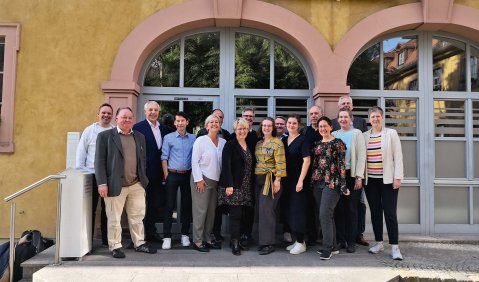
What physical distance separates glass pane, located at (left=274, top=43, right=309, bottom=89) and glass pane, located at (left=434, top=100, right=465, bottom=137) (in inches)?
87.0

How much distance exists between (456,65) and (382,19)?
1.65 meters

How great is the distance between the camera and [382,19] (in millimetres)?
6266

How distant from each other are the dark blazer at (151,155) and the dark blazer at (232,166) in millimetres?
921

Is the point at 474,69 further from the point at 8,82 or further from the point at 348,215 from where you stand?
the point at 8,82

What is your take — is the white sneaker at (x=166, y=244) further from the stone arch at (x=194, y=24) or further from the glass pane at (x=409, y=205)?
the glass pane at (x=409, y=205)

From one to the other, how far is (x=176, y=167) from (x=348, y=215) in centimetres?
231

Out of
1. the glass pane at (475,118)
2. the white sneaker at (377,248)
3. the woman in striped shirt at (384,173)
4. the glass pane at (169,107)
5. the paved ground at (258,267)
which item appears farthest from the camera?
the glass pane at (475,118)

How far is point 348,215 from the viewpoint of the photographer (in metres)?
5.22

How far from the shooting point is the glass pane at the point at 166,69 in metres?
6.56

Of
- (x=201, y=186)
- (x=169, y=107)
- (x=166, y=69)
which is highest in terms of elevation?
(x=166, y=69)

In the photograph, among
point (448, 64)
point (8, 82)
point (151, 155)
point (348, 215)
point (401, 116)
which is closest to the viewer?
point (348, 215)

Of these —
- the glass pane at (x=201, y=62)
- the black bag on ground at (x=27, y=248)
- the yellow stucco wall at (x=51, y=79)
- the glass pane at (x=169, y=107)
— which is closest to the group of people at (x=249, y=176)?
the black bag on ground at (x=27, y=248)

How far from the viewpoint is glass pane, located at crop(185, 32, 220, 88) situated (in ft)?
21.5

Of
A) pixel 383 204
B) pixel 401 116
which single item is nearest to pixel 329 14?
pixel 401 116
